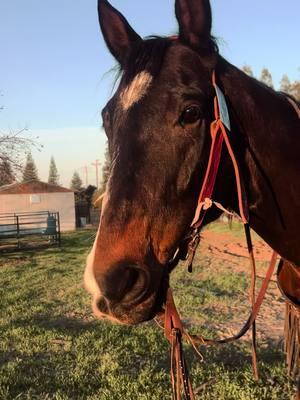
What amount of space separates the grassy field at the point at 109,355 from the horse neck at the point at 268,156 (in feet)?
5.67

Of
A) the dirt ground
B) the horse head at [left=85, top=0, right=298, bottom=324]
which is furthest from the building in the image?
the horse head at [left=85, top=0, right=298, bottom=324]

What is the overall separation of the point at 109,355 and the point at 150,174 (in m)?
4.07

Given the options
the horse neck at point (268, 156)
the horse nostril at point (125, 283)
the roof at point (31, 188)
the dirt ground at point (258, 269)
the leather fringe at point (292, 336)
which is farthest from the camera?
the roof at point (31, 188)

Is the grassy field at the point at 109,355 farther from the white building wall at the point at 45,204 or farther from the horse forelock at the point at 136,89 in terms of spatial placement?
the white building wall at the point at 45,204

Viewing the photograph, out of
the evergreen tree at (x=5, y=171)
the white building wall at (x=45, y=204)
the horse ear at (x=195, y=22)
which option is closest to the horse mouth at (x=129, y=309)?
the horse ear at (x=195, y=22)

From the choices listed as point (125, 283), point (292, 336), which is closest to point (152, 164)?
A: point (125, 283)

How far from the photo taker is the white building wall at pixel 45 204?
3769 cm

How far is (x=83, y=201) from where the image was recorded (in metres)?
45.7

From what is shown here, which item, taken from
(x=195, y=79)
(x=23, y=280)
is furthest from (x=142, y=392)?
(x=23, y=280)

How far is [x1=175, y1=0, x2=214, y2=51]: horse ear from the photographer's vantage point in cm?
180

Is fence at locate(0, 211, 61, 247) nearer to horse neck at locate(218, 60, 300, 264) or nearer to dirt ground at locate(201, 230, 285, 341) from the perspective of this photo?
dirt ground at locate(201, 230, 285, 341)

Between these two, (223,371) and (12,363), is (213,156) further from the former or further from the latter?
(12,363)

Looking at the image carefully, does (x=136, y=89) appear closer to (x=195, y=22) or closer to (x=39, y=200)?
(x=195, y=22)

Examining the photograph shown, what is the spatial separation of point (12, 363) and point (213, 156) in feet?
14.1
